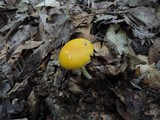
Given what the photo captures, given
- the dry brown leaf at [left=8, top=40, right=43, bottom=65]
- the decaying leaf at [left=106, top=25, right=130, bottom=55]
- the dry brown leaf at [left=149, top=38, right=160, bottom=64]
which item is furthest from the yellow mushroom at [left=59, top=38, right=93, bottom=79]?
the dry brown leaf at [left=8, top=40, right=43, bottom=65]

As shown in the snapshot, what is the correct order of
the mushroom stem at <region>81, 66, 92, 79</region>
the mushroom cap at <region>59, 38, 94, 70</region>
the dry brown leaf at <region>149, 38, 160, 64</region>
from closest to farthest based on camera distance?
the mushroom cap at <region>59, 38, 94, 70</region>
the mushroom stem at <region>81, 66, 92, 79</region>
the dry brown leaf at <region>149, 38, 160, 64</region>

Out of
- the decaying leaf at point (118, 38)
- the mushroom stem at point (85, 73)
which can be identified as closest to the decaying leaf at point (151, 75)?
the decaying leaf at point (118, 38)

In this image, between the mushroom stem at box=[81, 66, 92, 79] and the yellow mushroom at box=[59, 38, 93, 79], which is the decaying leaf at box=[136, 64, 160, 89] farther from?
the yellow mushroom at box=[59, 38, 93, 79]

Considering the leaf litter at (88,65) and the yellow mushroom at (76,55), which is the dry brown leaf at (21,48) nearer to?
the leaf litter at (88,65)

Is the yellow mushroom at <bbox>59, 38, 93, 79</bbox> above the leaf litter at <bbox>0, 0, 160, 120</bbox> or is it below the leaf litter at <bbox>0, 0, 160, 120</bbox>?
above

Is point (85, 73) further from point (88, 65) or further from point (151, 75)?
point (151, 75)

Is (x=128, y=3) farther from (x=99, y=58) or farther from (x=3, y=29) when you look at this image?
(x=3, y=29)

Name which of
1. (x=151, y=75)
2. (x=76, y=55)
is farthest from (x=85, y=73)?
(x=151, y=75)
